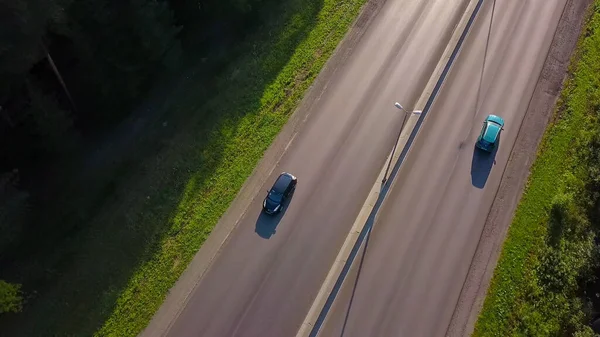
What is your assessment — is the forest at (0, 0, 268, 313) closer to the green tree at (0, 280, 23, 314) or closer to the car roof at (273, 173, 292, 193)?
the green tree at (0, 280, 23, 314)

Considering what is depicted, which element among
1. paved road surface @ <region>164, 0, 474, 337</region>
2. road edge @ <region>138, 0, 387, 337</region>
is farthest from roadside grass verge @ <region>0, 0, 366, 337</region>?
paved road surface @ <region>164, 0, 474, 337</region>

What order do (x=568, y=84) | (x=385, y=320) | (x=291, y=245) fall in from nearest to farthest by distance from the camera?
(x=385, y=320) < (x=291, y=245) < (x=568, y=84)

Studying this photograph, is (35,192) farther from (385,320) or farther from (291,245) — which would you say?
(385,320)

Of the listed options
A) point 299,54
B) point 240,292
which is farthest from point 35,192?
point 299,54

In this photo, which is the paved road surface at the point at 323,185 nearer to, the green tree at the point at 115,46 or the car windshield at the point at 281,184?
the car windshield at the point at 281,184


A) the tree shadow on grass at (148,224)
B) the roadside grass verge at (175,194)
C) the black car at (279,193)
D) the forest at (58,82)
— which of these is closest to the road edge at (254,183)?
the roadside grass verge at (175,194)

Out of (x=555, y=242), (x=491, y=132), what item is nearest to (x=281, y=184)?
(x=491, y=132)
